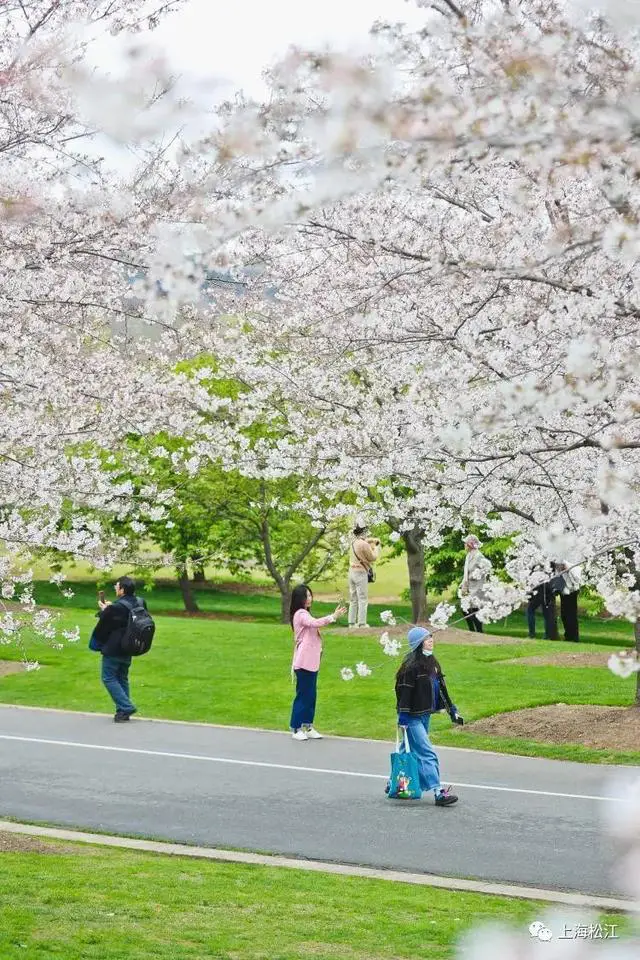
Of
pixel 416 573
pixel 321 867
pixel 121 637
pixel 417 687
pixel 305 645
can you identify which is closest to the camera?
pixel 321 867

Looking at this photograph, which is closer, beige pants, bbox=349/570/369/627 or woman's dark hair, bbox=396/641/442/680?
woman's dark hair, bbox=396/641/442/680

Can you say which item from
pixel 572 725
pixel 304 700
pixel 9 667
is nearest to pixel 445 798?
pixel 304 700

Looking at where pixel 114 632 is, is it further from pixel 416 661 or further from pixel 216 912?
pixel 216 912

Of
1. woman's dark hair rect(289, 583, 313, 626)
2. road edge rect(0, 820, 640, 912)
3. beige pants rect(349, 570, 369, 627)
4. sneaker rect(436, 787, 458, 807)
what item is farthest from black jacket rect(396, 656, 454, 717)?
beige pants rect(349, 570, 369, 627)

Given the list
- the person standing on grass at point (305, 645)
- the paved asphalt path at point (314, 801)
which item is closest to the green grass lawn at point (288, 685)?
the person standing on grass at point (305, 645)

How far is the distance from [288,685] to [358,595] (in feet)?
19.6

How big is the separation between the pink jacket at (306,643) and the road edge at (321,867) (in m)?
4.25

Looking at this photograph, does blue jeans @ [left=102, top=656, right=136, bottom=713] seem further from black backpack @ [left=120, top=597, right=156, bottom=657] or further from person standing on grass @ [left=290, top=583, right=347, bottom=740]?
person standing on grass @ [left=290, top=583, right=347, bottom=740]

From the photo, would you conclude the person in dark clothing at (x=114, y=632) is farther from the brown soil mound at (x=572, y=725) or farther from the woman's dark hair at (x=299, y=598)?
the brown soil mound at (x=572, y=725)

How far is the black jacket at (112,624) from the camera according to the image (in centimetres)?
1592

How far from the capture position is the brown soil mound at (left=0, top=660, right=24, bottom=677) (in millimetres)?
21281

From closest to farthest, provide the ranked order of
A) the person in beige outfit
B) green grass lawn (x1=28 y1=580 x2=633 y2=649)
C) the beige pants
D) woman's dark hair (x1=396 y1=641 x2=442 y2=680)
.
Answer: woman's dark hair (x1=396 y1=641 x2=442 y2=680), the person in beige outfit, the beige pants, green grass lawn (x1=28 y1=580 x2=633 y2=649)

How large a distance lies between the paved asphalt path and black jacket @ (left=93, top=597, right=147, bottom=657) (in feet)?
3.81

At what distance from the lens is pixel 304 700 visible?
14633 millimetres
